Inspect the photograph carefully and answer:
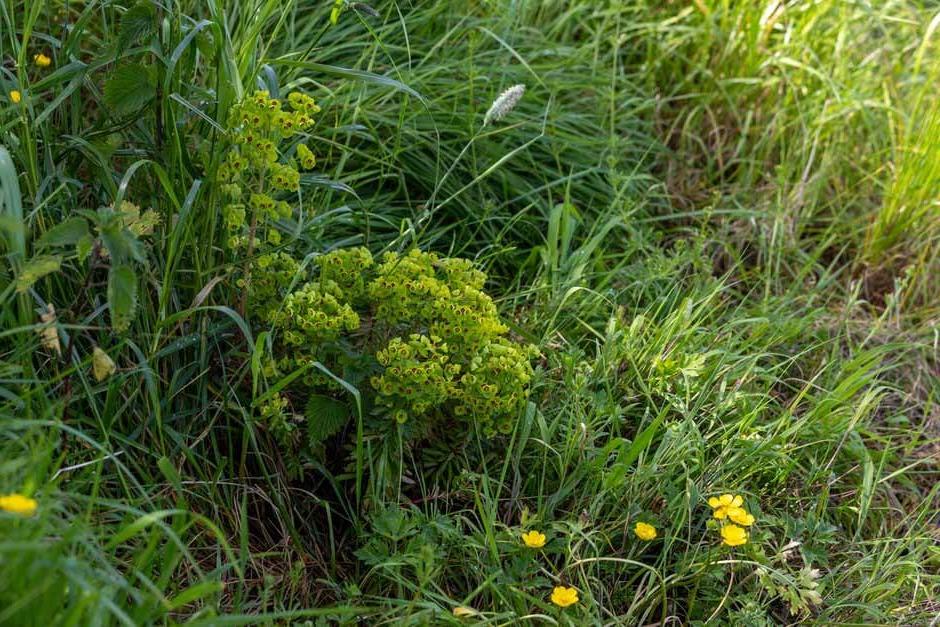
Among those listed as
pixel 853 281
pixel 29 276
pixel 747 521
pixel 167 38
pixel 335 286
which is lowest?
pixel 853 281

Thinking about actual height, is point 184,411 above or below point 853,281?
above

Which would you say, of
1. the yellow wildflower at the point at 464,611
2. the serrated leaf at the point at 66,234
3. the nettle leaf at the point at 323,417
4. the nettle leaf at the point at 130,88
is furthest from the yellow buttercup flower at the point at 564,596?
the nettle leaf at the point at 130,88

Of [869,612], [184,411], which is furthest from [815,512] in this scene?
[184,411]

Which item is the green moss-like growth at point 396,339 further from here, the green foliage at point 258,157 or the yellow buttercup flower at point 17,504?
the yellow buttercup flower at point 17,504

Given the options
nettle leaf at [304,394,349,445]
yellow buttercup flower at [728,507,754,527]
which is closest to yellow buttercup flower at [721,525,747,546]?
yellow buttercup flower at [728,507,754,527]

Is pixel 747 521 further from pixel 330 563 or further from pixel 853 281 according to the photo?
pixel 853 281

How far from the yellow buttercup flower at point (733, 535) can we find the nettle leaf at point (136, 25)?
4.38 feet

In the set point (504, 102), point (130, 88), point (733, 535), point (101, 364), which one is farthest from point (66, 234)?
point (733, 535)

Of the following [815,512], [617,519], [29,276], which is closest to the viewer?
[29,276]

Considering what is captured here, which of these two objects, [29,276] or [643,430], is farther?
[643,430]

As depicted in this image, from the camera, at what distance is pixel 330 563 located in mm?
2090

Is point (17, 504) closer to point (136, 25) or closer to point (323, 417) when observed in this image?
point (323, 417)

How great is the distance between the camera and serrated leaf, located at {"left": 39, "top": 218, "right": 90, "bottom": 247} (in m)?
1.73

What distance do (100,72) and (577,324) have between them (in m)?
1.19
